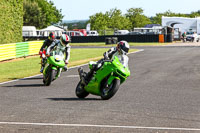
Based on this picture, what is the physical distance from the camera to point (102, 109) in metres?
9.67

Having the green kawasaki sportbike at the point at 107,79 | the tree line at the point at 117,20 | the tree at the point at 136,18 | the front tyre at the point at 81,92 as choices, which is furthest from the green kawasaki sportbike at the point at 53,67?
the tree at the point at 136,18

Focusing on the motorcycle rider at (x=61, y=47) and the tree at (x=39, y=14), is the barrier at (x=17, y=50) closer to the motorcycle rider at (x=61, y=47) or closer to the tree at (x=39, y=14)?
the motorcycle rider at (x=61, y=47)

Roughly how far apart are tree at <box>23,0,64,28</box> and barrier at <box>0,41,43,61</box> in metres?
73.4

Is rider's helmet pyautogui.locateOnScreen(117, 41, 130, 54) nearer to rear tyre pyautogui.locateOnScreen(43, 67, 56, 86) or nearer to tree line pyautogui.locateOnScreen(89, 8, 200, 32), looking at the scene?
rear tyre pyautogui.locateOnScreen(43, 67, 56, 86)

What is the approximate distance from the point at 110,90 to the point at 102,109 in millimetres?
1205

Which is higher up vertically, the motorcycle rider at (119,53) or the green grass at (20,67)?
the motorcycle rider at (119,53)

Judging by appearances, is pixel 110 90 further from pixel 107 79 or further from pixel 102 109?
pixel 102 109

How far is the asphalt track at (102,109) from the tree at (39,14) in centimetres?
9515

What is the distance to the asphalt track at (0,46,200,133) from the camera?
7734mm

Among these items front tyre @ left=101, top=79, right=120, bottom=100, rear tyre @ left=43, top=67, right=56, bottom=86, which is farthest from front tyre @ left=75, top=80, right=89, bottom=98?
rear tyre @ left=43, top=67, right=56, bottom=86

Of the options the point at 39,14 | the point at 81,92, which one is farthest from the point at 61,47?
the point at 39,14

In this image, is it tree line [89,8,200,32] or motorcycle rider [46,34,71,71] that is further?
tree line [89,8,200,32]

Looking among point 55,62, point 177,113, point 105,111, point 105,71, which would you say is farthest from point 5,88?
point 177,113

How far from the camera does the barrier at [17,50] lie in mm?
29406
